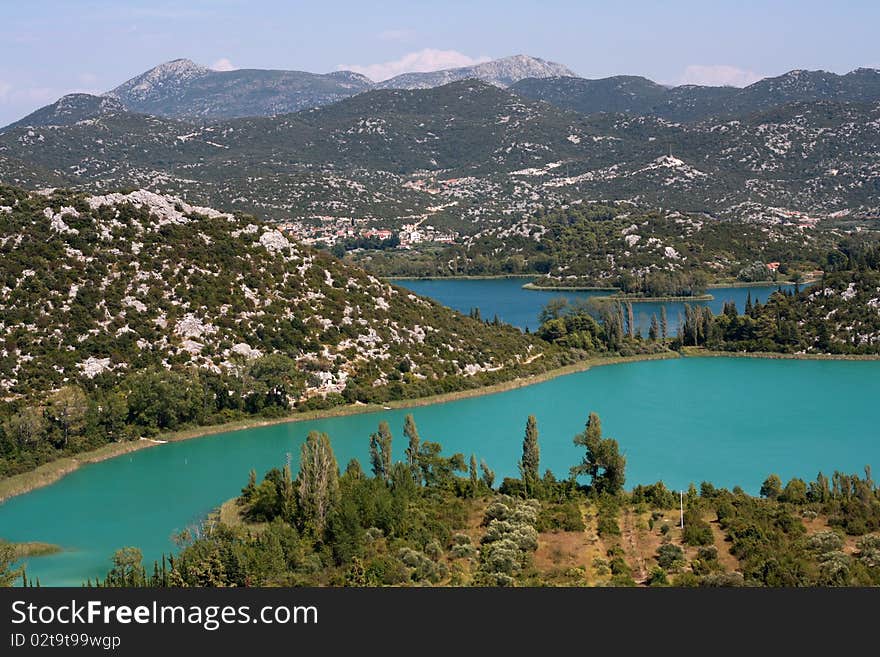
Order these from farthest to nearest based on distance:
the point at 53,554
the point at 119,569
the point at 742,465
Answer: the point at 742,465 → the point at 53,554 → the point at 119,569

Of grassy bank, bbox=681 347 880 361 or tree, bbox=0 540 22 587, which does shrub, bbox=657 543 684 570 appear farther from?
grassy bank, bbox=681 347 880 361

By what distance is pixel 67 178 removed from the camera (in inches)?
6668

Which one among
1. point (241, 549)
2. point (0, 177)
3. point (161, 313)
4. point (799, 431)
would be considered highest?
point (0, 177)

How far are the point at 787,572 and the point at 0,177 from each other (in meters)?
138

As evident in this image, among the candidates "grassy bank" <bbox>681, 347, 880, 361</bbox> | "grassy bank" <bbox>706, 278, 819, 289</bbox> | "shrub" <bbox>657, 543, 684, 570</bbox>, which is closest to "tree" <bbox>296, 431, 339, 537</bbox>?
"shrub" <bbox>657, 543, 684, 570</bbox>

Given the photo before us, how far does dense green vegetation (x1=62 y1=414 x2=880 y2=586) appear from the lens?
32.4 meters

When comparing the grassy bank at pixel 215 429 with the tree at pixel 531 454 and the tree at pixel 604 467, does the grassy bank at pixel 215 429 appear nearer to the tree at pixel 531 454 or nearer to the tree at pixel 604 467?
the tree at pixel 531 454

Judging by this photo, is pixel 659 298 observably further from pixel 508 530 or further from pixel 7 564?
pixel 7 564

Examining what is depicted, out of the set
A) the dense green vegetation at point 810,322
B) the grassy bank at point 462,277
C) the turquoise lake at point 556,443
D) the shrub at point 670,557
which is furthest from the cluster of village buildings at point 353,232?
the shrub at point 670,557

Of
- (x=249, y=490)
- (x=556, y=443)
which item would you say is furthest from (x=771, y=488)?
(x=249, y=490)

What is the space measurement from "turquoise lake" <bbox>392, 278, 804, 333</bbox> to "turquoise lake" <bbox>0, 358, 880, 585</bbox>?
22.5 m

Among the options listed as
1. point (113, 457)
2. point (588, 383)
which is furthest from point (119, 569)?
point (588, 383)

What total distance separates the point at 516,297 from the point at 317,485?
84416mm

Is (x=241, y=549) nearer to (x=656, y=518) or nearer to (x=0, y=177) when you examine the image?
(x=656, y=518)
